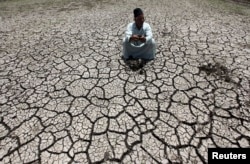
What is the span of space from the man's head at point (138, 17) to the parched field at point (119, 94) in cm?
80

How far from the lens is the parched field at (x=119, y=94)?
2.18m

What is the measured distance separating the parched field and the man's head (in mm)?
800

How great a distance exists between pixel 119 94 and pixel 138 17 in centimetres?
138

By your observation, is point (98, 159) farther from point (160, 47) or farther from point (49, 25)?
point (49, 25)

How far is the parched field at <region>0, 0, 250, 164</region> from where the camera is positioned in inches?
85.8

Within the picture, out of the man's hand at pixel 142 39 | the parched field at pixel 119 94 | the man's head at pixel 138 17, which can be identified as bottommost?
the parched field at pixel 119 94

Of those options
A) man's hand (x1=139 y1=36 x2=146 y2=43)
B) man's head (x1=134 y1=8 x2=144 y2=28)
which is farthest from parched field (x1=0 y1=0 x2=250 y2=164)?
man's head (x1=134 y1=8 x2=144 y2=28)

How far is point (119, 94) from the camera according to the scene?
114 inches

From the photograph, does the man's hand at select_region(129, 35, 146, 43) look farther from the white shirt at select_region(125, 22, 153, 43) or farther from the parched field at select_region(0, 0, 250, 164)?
the parched field at select_region(0, 0, 250, 164)

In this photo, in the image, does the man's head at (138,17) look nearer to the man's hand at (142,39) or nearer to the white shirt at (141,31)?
the white shirt at (141,31)

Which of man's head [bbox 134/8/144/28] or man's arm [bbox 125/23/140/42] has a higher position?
man's head [bbox 134/8/144/28]

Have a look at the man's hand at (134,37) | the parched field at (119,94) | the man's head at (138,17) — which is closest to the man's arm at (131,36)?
the man's hand at (134,37)

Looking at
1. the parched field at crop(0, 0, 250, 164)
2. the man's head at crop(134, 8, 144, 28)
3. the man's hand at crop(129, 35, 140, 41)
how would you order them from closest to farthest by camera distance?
the parched field at crop(0, 0, 250, 164) < the man's head at crop(134, 8, 144, 28) < the man's hand at crop(129, 35, 140, 41)

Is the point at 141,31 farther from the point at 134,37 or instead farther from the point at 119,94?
the point at 119,94
